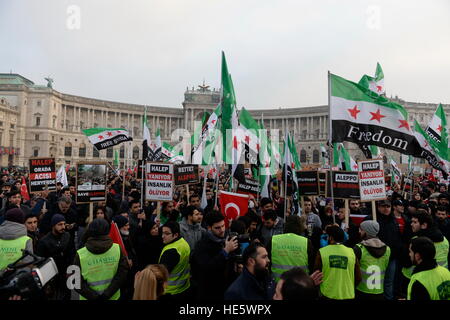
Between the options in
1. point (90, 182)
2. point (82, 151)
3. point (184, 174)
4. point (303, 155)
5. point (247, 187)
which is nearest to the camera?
point (90, 182)

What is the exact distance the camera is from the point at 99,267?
3.37 metres

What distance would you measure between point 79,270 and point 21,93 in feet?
214

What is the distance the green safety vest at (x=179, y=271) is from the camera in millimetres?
3781

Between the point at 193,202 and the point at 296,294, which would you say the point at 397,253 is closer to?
the point at 296,294

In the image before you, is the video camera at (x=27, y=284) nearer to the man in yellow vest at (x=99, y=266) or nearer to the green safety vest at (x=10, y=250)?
the man in yellow vest at (x=99, y=266)

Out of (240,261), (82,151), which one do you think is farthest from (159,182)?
(82,151)

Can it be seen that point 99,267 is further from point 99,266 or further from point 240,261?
point 240,261

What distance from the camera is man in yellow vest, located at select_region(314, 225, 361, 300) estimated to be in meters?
3.56

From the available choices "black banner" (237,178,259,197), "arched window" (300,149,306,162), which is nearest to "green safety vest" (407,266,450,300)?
"black banner" (237,178,259,197)

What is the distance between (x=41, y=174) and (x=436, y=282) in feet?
31.4

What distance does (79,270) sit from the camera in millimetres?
3320

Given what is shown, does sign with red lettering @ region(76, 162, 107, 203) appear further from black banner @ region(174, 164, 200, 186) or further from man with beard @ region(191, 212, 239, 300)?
man with beard @ region(191, 212, 239, 300)
